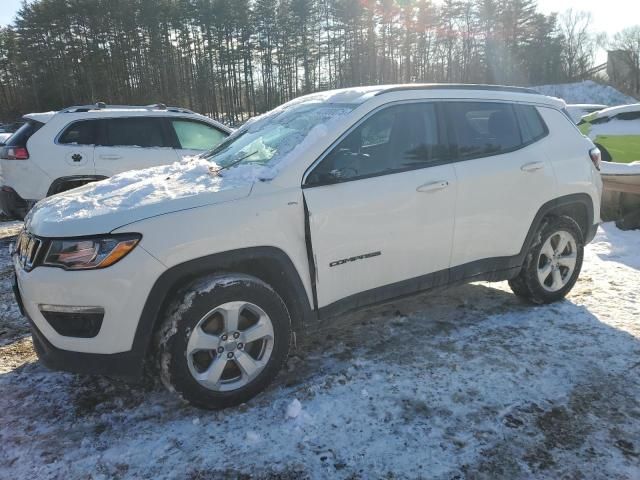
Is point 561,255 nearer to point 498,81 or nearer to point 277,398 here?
point 277,398

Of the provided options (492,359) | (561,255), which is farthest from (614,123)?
(492,359)

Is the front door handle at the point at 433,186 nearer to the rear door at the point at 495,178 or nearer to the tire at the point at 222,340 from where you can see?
the rear door at the point at 495,178

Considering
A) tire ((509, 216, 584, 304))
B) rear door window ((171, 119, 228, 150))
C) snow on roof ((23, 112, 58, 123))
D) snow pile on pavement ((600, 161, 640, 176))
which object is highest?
snow on roof ((23, 112, 58, 123))

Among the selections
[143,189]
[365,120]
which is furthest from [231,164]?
[365,120]

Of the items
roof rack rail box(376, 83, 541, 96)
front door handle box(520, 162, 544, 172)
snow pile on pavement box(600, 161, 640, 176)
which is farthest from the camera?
snow pile on pavement box(600, 161, 640, 176)

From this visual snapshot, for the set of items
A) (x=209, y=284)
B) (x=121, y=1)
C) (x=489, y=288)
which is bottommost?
(x=489, y=288)

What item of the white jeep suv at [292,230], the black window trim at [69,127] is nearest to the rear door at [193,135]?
the black window trim at [69,127]

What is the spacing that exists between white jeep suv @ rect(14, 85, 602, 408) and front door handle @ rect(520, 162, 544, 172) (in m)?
0.02

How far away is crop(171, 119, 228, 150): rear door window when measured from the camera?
7961mm

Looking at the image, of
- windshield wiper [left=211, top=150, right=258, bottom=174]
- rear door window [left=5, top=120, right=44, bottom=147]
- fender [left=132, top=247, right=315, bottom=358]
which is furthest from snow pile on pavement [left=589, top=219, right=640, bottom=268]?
rear door window [left=5, top=120, right=44, bottom=147]

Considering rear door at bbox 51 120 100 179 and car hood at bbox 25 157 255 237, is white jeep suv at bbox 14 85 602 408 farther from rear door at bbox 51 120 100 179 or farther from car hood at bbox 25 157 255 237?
rear door at bbox 51 120 100 179

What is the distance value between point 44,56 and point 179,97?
1257 cm

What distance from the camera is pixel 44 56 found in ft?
159

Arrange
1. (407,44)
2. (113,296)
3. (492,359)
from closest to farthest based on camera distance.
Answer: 1. (113,296)
2. (492,359)
3. (407,44)
